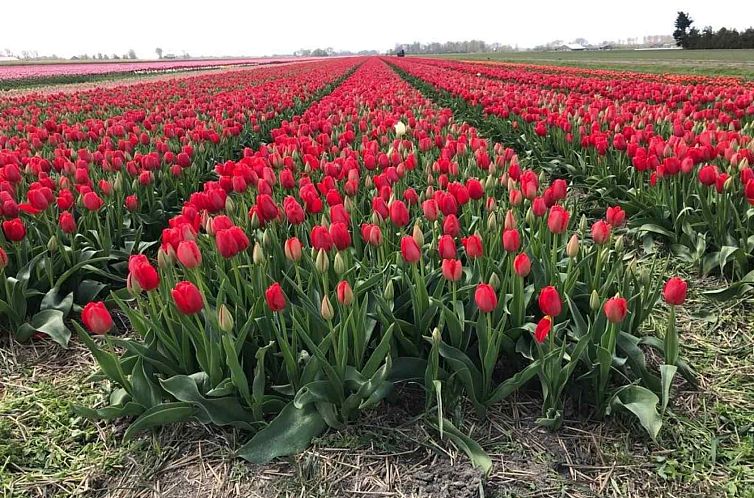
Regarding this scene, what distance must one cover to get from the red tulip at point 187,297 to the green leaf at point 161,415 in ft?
1.30

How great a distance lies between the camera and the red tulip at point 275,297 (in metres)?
2.07

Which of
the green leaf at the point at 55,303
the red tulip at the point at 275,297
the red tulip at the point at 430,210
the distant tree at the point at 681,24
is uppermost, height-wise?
the distant tree at the point at 681,24

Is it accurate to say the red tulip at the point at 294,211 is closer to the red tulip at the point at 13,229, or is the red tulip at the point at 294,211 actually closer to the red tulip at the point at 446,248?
the red tulip at the point at 446,248

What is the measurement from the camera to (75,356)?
9.85ft

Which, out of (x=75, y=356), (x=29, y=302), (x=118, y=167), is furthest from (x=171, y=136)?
(x=75, y=356)

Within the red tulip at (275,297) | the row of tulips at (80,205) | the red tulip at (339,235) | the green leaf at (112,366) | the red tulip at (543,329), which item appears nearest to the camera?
the red tulip at (543,329)

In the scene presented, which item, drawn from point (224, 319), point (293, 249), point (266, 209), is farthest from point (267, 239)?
point (224, 319)

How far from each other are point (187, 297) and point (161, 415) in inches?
19.2

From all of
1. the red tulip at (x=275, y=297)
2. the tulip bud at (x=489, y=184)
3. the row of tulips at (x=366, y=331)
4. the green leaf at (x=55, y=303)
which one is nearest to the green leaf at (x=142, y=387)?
the row of tulips at (x=366, y=331)

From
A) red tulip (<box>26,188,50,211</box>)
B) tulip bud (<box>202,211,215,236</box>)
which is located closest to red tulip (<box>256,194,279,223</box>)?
tulip bud (<box>202,211,215,236</box>)

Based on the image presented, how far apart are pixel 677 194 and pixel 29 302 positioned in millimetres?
4473

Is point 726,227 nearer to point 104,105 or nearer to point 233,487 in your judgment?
point 233,487

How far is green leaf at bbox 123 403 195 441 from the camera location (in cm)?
210

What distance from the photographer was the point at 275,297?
208cm
